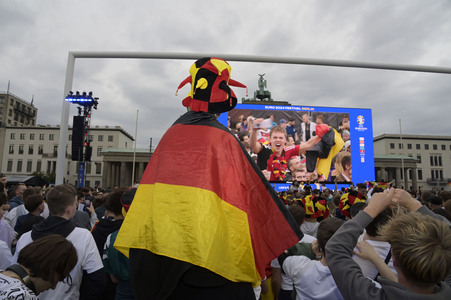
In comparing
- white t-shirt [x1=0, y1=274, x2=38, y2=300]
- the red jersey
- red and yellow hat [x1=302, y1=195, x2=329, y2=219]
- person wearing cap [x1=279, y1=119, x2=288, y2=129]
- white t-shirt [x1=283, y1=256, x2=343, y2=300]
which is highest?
person wearing cap [x1=279, y1=119, x2=288, y2=129]

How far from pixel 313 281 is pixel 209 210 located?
1524mm

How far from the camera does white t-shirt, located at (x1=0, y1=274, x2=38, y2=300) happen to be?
181cm

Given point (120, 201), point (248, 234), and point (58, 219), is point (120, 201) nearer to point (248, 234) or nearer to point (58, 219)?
point (58, 219)

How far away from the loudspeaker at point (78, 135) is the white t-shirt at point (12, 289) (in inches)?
485

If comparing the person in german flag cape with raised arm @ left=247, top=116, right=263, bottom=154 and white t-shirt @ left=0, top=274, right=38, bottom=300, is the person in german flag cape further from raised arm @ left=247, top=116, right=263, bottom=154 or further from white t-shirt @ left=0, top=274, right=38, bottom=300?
raised arm @ left=247, top=116, right=263, bottom=154

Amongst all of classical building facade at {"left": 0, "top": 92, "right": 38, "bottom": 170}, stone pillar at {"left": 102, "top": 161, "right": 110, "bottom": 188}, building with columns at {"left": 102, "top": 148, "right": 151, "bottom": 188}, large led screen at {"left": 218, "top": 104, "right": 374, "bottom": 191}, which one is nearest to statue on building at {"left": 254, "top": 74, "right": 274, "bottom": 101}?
large led screen at {"left": 218, "top": 104, "right": 374, "bottom": 191}

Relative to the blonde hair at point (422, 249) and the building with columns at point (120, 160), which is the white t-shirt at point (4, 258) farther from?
the building with columns at point (120, 160)

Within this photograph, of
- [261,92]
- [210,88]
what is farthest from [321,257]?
[261,92]

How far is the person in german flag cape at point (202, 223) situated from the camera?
1.73 metres

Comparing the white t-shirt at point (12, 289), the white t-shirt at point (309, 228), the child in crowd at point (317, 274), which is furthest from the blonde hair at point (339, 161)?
the white t-shirt at point (12, 289)

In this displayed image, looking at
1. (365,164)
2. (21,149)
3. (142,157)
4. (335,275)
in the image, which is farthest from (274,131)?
(21,149)

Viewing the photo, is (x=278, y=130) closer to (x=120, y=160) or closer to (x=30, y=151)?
(x=120, y=160)

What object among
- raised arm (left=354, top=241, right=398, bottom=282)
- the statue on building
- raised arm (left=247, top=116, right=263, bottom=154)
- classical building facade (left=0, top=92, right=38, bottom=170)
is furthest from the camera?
classical building facade (left=0, top=92, right=38, bottom=170)

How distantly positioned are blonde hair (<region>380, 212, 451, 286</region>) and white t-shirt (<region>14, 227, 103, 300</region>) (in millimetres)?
2637
